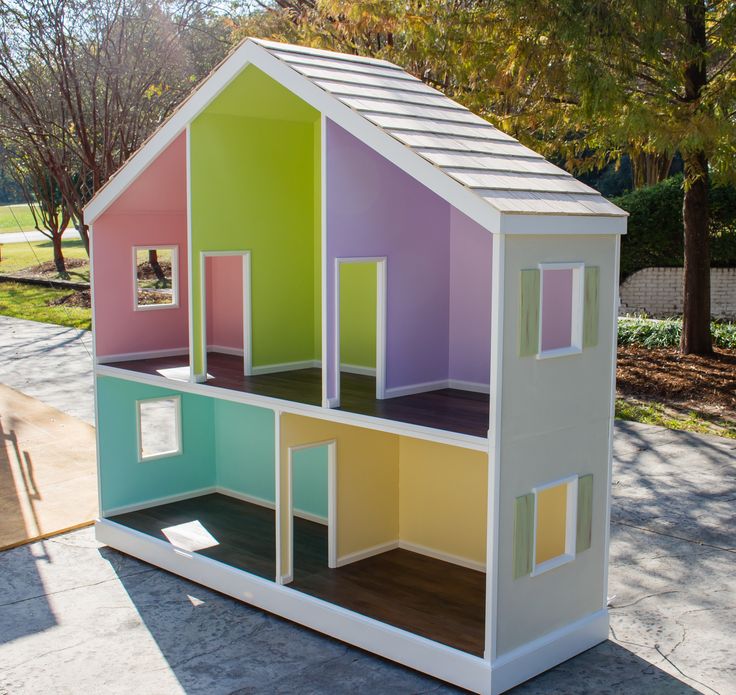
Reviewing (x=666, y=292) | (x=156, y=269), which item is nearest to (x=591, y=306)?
(x=666, y=292)

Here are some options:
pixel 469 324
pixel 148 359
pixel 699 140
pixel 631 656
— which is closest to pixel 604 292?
pixel 469 324

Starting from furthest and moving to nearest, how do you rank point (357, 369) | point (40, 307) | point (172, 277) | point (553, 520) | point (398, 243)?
1. point (40, 307)
2. point (172, 277)
3. point (357, 369)
4. point (398, 243)
5. point (553, 520)

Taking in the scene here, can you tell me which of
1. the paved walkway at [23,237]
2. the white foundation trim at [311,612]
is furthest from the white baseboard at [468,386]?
the paved walkway at [23,237]

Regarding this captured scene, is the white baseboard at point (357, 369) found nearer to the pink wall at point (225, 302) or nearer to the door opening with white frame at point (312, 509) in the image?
the door opening with white frame at point (312, 509)

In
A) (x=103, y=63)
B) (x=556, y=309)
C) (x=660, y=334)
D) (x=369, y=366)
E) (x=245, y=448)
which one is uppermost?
(x=103, y=63)

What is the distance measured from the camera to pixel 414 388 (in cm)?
808

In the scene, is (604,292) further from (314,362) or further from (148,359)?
(148,359)

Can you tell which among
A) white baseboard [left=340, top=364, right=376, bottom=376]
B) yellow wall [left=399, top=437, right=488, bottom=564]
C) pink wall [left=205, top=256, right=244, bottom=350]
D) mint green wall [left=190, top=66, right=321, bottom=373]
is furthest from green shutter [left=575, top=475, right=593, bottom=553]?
pink wall [left=205, top=256, right=244, bottom=350]

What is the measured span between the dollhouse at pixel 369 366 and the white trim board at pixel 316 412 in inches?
0.8

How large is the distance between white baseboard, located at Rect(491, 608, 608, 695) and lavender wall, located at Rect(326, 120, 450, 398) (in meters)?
2.28

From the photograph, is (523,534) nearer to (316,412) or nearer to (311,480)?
(316,412)

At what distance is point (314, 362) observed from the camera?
9.66 metres

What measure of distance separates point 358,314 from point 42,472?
5.00m

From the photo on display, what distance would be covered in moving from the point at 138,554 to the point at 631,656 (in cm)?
459
